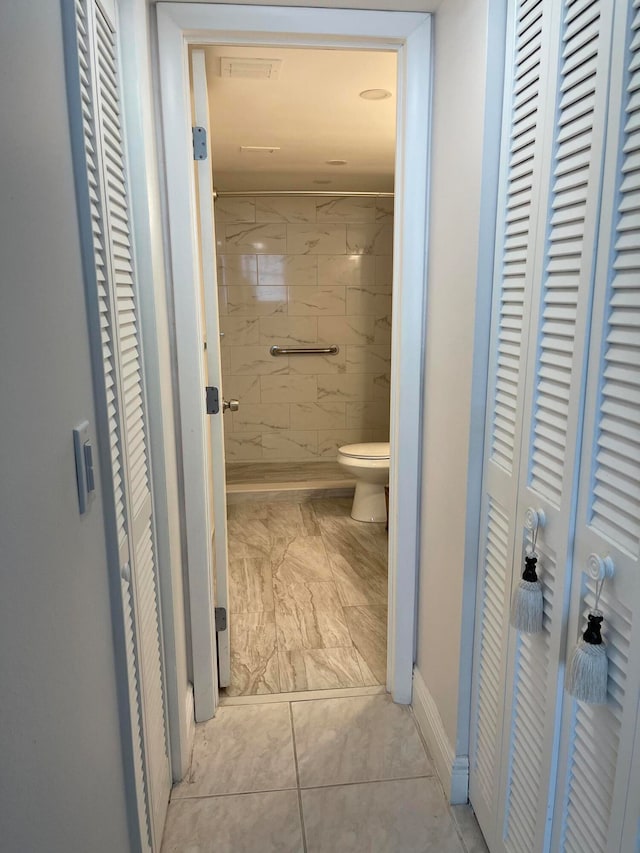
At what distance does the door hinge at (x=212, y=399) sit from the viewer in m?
1.91

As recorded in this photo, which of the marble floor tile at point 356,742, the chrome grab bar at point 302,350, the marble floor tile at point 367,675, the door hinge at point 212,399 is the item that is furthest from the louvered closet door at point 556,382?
the chrome grab bar at point 302,350

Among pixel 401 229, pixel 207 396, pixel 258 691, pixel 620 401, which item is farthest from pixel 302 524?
pixel 620 401

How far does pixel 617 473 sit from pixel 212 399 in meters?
1.25

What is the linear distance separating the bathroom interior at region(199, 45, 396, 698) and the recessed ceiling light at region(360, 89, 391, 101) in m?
0.01

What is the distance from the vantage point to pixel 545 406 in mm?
1182

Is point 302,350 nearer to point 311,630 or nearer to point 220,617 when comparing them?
point 311,630

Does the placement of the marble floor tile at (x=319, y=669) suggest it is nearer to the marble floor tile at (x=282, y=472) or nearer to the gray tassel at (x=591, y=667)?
the gray tassel at (x=591, y=667)

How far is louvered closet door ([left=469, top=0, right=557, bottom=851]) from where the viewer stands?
1219 mm

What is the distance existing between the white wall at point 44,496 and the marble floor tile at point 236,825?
2.25ft

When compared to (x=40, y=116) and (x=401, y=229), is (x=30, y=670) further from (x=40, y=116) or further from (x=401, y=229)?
(x=401, y=229)

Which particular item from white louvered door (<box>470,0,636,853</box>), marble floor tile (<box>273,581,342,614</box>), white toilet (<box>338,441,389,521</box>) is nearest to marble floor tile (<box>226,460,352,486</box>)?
white toilet (<box>338,441,389,521</box>)

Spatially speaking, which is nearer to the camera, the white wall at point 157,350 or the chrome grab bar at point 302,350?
the white wall at point 157,350

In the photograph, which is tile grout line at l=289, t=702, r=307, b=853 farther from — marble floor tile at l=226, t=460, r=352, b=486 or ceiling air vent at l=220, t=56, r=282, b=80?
marble floor tile at l=226, t=460, r=352, b=486

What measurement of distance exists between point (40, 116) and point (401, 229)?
3.98ft
